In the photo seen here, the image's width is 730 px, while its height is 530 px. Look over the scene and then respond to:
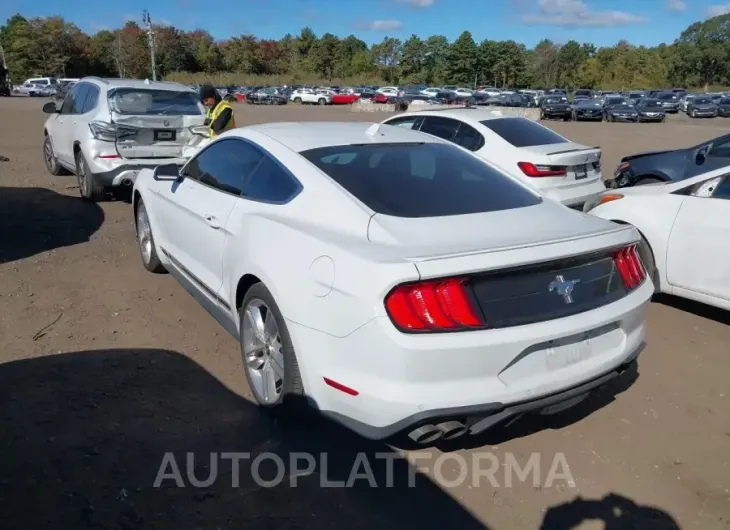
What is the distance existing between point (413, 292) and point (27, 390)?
8.44 feet

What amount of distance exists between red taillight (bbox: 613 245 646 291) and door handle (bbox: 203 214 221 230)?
91.7 inches

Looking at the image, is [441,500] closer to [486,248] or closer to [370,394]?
[370,394]

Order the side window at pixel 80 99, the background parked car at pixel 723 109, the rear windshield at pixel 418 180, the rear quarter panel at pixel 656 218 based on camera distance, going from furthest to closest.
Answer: the background parked car at pixel 723 109, the side window at pixel 80 99, the rear quarter panel at pixel 656 218, the rear windshield at pixel 418 180

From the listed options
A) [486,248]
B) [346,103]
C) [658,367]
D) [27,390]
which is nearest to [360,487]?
[486,248]

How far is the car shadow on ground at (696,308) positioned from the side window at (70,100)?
850cm

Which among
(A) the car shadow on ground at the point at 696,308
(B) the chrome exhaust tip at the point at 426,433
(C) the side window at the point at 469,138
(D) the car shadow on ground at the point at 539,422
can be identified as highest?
(C) the side window at the point at 469,138

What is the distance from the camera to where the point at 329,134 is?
4016 millimetres

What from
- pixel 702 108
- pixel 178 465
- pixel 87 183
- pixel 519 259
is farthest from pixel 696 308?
pixel 702 108

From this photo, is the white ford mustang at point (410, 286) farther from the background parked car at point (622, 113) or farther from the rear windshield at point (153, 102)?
the background parked car at point (622, 113)

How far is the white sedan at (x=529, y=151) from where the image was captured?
7.28 metres

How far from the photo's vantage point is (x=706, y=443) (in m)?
3.38

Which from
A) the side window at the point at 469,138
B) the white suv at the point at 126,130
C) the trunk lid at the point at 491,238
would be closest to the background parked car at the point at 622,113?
the side window at the point at 469,138

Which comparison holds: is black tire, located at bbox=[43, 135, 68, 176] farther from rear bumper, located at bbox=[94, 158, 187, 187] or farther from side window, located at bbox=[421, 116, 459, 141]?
side window, located at bbox=[421, 116, 459, 141]

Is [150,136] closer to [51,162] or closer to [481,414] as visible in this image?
[51,162]
